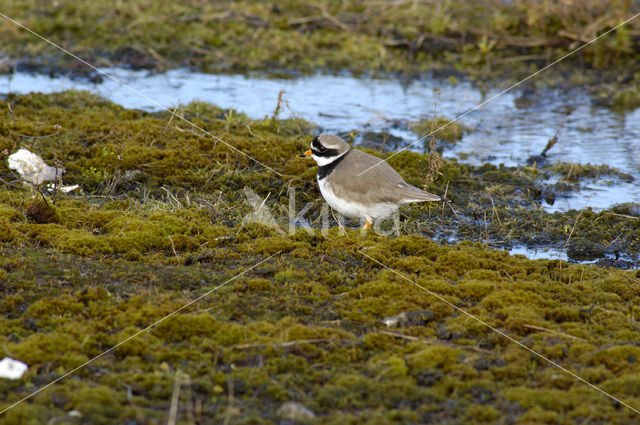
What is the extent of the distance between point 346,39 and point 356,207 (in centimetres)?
838

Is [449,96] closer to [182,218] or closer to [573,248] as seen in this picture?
[573,248]

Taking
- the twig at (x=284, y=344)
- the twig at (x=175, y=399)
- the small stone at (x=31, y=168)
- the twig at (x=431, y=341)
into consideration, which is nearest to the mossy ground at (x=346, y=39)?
the small stone at (x=31, y=168)

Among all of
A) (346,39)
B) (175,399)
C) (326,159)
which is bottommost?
(175,399)

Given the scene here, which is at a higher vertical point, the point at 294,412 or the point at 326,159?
the point at 326,159

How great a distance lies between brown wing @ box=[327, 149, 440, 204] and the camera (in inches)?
265

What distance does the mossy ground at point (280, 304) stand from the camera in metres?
4.02

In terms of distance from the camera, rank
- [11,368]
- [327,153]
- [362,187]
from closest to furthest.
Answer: [11,368] < [362,187] < [327,153]

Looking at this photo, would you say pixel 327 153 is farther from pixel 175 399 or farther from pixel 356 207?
pixel 175 399

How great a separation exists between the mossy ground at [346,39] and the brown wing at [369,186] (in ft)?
22.0

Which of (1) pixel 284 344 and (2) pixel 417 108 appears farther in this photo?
(2) pixel 417 108

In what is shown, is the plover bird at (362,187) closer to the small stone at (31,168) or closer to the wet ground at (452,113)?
the wet ground at (452,113)

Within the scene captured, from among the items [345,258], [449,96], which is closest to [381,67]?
[449,96]

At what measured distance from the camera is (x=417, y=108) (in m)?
11.6

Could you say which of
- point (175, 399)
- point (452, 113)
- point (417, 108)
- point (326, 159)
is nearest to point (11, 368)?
point (175, 399)
